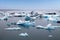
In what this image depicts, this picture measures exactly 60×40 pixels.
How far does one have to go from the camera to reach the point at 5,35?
4.58 feet

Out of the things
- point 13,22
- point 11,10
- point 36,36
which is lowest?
point 36,36

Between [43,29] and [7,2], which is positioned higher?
[7,2]

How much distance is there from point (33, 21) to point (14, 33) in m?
0.22

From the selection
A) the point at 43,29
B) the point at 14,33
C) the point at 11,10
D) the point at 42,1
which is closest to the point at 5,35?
the point at 14,33

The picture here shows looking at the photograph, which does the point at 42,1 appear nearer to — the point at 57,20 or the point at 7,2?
the point at 57,20

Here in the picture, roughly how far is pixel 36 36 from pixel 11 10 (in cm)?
35

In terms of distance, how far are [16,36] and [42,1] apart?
43 centimetres

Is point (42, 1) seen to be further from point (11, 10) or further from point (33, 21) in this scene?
point (11, 10)

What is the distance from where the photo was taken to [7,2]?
1402 millimetres

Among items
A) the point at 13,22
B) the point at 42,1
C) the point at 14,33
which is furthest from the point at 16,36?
the point at 42,1

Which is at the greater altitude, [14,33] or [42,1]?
[42,1]

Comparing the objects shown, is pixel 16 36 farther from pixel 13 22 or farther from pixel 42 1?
pixel 42 1

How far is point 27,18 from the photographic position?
1389 millimetres

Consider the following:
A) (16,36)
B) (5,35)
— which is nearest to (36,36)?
(16,36)
